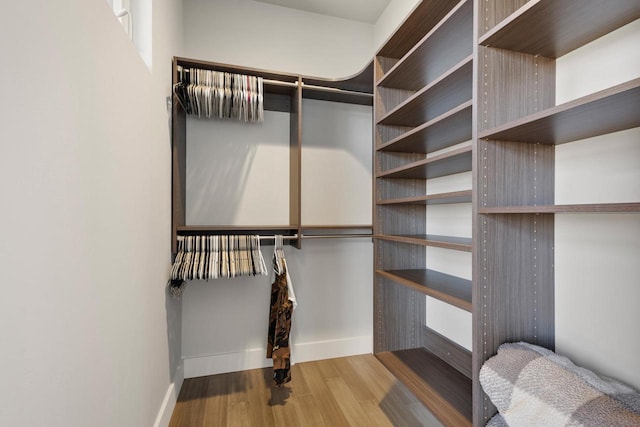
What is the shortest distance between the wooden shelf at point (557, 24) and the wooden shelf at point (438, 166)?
14.5 inches

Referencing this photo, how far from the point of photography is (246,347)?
2.17m

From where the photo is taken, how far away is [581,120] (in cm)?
82

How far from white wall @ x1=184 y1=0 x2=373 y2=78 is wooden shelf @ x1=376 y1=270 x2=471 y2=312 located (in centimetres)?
166

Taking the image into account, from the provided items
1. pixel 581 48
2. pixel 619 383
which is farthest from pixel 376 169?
pixel 619 383

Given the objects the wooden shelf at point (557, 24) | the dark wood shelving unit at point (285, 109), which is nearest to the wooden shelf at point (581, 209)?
the wooden shelf at point (557, 24)

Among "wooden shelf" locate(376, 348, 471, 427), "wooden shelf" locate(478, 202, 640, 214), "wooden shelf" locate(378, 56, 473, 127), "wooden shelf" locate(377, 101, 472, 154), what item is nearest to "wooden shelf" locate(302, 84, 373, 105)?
"wooden shelf" locate(378, 56, 473, 127)

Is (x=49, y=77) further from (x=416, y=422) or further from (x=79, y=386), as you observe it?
(x=416, y=422)

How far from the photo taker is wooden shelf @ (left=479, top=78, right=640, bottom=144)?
66 cm

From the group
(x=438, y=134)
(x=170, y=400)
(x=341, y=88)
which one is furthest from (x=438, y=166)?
(x=170, y=400)

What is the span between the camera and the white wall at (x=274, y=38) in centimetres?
209

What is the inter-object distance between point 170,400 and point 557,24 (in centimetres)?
236

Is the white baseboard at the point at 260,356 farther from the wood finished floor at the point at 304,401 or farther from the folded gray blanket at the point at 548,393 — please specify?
the folded gray blanket at the point at 548,393

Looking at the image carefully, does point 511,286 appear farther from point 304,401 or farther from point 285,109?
point 285,109

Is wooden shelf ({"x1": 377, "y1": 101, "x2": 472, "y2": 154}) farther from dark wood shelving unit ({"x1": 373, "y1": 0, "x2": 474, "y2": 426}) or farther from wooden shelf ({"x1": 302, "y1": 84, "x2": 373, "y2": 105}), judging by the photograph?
wooden shelf ({"x1": 302, "y1": 84, "x2": 373, "y2": 105})
